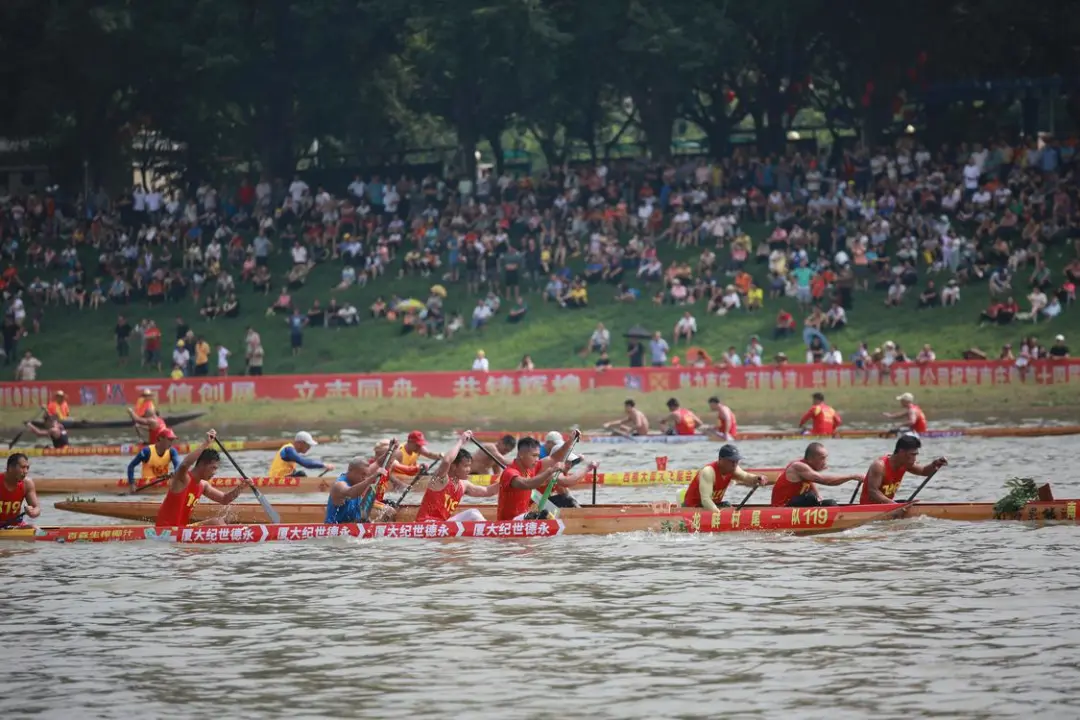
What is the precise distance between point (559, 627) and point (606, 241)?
37.7 meters

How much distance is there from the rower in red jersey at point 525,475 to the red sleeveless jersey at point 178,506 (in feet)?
14.3

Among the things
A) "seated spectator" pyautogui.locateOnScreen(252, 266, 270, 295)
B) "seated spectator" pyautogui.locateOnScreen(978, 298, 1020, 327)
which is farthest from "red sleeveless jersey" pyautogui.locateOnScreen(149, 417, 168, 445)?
"seated spectator" pyautogui.locateOnScreen(978, 298, 1020, 327)

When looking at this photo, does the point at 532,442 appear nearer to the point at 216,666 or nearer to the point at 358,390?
the point at 216,666

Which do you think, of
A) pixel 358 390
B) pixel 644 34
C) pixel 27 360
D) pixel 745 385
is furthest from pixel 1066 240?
pixel 27 360

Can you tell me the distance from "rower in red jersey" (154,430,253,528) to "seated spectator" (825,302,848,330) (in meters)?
28.0

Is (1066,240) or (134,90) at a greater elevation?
(134,90)

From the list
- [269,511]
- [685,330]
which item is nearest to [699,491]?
[269,511]

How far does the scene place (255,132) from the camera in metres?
68.8

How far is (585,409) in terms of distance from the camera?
47219 millimetres

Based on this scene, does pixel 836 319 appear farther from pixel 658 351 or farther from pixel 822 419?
pixel 822 419

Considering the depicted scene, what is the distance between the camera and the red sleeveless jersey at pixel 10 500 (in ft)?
83.7

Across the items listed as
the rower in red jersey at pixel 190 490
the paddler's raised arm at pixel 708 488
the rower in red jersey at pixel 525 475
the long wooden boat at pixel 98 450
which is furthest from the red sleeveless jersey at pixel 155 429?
the paddler's raised arm at pixel 708 488

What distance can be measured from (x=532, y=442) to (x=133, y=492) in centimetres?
1052

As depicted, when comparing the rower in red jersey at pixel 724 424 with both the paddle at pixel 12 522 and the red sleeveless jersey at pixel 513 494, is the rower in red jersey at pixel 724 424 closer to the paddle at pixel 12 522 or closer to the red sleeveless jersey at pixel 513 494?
the red sleeveless jersey at pixel 513 494
